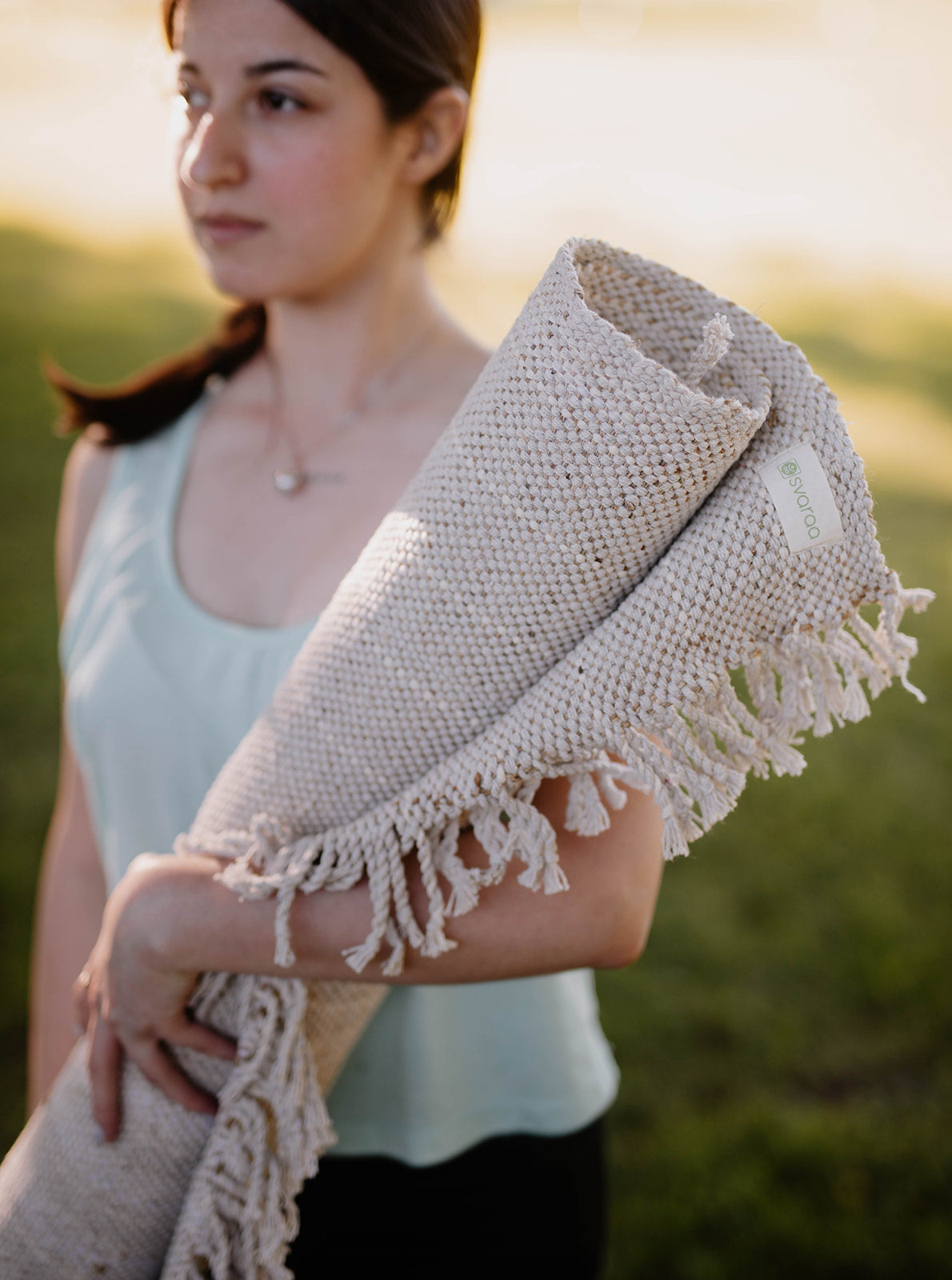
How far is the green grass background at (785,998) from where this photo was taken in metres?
1.65

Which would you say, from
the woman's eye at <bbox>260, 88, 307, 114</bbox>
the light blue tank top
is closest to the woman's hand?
the light blue tank top

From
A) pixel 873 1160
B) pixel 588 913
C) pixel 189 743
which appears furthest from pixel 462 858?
pixel 873 1160

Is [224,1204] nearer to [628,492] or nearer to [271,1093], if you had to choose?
[271,1093]

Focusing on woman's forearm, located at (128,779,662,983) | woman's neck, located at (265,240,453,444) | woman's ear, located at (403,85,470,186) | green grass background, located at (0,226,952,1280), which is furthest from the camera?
green grass background, located at (0,226,952,1280)

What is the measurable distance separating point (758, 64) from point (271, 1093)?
6.36m

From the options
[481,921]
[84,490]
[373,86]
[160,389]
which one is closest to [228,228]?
[373,86]

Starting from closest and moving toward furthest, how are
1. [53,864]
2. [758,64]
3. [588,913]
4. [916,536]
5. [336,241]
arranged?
[588,913] → [336,241] → [53,864] → [916,536] → [758,64]

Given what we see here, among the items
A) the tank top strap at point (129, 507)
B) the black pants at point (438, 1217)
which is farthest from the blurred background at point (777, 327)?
the black pants at point (438, 1217)

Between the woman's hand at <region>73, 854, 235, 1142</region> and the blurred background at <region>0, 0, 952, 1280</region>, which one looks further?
the blurred background at <region>0, 0, 952, 1280</region>

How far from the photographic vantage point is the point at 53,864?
122 centimetres

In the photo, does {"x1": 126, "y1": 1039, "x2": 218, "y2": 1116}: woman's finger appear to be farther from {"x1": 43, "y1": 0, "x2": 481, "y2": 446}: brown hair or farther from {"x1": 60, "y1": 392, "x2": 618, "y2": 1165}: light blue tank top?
{"x1": 43, "y1": 0, "x2": 481, "y2": 446}: brown hair

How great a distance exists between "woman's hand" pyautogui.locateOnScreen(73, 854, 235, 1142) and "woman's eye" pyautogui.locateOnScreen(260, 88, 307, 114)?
2.24 feet

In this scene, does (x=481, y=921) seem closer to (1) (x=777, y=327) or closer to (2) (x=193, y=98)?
(2) (x=193, y=98)

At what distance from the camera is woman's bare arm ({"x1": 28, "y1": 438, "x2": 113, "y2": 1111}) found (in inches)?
45.4
